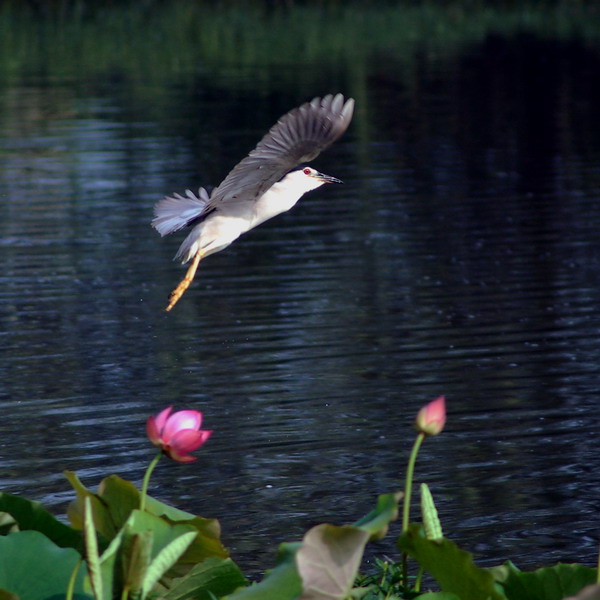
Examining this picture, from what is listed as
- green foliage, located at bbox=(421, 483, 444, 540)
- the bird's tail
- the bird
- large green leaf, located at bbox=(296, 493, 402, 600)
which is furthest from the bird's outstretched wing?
large green leaf, located at bbox=(296, 493, 402, 600)

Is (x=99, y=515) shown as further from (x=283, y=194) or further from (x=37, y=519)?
(x=283, y=194)

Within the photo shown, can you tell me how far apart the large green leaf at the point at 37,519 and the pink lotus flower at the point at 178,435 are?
66 centimetres

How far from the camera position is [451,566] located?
131 inches

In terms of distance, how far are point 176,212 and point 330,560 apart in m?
4.55

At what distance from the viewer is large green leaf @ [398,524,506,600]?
10.7 feet

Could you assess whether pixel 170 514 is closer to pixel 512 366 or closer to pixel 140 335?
pixel 512 366

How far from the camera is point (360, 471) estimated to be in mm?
6383

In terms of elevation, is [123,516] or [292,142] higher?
[292,142]

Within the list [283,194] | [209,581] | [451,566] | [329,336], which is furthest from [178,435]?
[329,336]

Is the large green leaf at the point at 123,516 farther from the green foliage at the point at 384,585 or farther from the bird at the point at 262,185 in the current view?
the bird at the point at 262,185

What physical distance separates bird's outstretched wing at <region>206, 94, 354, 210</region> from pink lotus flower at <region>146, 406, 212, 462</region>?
116 inches

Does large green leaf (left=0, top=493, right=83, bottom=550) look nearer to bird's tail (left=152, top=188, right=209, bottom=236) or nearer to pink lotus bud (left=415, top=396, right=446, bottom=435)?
pink lotus bud (left=415, top=396, right=446, bottom=435)

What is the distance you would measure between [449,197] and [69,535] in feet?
36.5

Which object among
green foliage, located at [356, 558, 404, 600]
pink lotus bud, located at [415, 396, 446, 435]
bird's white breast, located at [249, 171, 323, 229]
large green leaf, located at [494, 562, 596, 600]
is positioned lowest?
green foliage, located at [356, 558, 404, 600]
